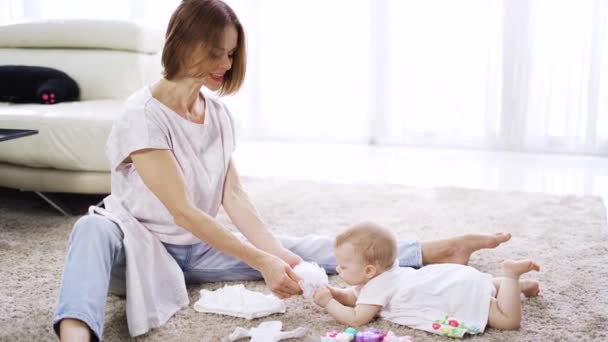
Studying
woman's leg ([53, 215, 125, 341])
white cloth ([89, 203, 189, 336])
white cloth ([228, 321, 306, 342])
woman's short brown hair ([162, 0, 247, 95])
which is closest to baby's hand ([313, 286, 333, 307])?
white cloth ([228, 321, 306, 342])

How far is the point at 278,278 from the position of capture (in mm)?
1540

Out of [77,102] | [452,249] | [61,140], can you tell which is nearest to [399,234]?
[452,249]

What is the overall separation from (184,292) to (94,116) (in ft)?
3.43

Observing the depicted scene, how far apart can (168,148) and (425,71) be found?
284 cm

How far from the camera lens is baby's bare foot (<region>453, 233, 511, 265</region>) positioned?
6.14 ft

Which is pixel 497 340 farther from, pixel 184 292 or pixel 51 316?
pixel 51 316

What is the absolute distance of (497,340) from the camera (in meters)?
1.51

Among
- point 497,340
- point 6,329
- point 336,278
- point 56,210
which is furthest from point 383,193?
point 6,329

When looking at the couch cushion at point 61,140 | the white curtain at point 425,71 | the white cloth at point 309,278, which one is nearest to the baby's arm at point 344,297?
the white cloth at point 309,278

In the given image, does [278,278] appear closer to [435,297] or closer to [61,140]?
[435,297]

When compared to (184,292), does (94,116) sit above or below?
above

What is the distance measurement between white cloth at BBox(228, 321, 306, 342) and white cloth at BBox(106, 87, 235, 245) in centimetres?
34

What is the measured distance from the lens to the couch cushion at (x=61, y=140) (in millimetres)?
2477

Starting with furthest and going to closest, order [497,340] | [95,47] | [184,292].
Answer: [95,47] < [184,292] < [497,340]
